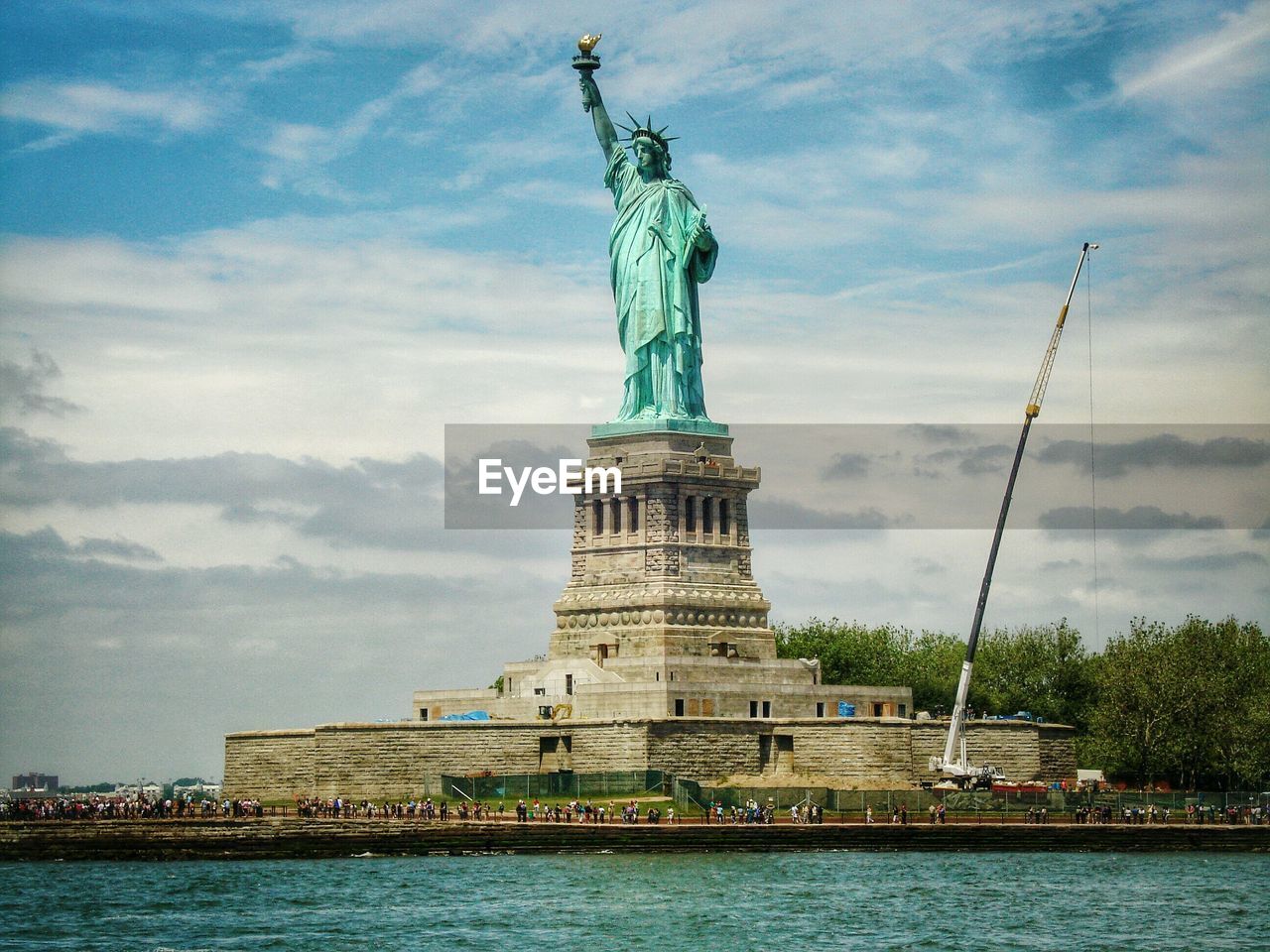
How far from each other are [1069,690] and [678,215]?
28.8 meters

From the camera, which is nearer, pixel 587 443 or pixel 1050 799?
pixel 1050 799

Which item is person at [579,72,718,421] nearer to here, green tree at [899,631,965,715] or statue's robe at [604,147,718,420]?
statue's robe at [604,147,718,420]

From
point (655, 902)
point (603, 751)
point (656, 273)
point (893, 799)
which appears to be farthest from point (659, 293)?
point (655, 902)

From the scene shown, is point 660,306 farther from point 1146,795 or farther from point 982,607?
point 1146,795

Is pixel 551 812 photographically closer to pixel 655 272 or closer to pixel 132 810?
pixel 132 810

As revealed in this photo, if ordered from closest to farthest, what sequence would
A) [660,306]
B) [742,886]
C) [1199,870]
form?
1. [742,886]
2. [1199,870]
3. [660,306]

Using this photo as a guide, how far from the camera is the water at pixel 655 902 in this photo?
7169 cm

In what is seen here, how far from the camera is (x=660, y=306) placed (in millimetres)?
104812

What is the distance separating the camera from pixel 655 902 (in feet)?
256

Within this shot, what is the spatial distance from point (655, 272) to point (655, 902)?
33424 mm

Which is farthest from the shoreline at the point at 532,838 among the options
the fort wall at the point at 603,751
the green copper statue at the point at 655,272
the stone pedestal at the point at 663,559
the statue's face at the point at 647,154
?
the statue's face at the point at 647,154

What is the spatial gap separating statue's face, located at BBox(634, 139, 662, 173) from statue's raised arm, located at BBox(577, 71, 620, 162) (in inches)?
48.1

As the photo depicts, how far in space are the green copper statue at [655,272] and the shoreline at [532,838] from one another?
1978 centimetres

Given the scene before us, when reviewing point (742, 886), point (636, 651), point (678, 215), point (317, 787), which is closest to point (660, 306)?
point (678, 215)
